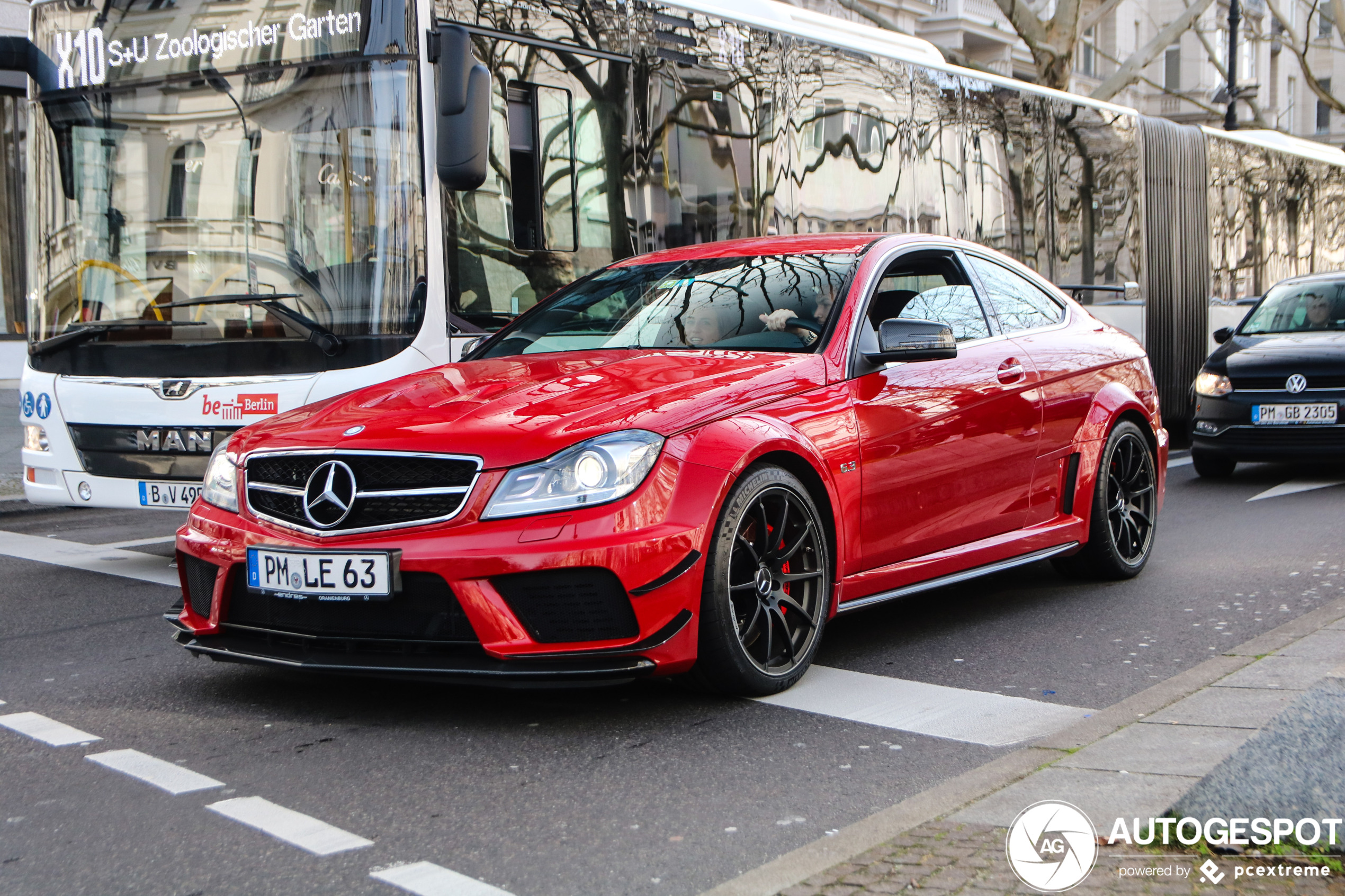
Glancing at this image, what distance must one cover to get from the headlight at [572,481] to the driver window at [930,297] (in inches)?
61.7

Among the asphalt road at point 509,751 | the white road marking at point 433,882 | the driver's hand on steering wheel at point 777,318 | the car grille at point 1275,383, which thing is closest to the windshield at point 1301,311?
the car grille at point 1275,383

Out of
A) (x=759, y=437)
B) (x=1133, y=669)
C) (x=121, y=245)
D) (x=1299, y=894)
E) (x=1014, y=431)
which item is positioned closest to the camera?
(x=1299, y=894)

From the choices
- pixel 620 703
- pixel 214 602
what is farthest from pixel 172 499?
pixel 620 703

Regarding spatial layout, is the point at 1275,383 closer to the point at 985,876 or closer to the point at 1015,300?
the point at 1015,300

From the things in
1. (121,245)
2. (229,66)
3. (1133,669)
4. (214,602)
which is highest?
(229,66)

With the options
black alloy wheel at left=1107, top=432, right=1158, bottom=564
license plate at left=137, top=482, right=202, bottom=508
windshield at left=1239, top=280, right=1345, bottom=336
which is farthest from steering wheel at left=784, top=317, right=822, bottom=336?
windshield at left=1239, top=280, right=1345, bottom=336

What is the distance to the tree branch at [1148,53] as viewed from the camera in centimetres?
2792

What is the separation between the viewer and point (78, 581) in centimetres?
736

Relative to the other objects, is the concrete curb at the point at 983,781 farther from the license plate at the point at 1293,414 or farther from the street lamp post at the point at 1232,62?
the street lamp post at the point at 1232,62

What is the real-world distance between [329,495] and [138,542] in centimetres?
491

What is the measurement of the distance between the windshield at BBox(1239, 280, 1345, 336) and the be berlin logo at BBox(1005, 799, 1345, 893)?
905cm

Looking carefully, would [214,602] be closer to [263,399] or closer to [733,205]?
[263,399]

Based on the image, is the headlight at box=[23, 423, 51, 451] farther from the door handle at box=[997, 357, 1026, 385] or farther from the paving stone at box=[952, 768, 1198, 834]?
the paving stone at box=[952, 768, 1198, 834]

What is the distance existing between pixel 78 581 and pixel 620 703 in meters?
3.80
